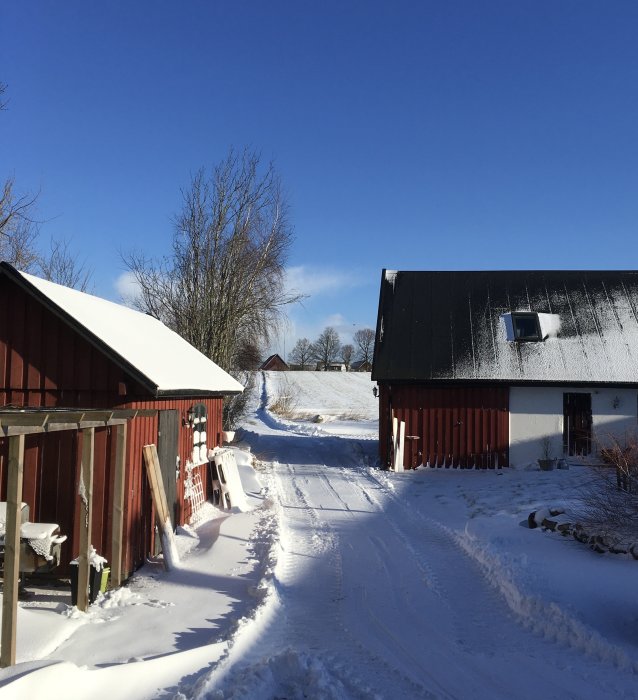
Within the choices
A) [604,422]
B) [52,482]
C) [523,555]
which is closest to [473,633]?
[523,555]

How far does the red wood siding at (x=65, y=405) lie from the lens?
8.14m

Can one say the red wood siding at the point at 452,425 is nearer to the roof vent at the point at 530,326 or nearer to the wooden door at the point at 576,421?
the wooden door at the point at 576,421

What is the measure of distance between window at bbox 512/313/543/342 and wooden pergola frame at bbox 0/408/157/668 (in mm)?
13903

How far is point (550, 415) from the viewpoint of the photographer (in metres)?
17.8

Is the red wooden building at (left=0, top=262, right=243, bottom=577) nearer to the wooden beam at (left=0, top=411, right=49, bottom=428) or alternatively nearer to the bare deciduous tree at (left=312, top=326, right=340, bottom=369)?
the wooden beam at (left=0, top=411, right=49, bottom=428)

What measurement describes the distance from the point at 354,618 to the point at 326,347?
300ft

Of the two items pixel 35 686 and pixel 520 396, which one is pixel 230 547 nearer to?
pixel 35 686

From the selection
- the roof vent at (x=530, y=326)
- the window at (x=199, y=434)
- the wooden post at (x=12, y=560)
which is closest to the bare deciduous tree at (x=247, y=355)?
the roof vent at (x=530, y=326)

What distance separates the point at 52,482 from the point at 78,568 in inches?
64.7

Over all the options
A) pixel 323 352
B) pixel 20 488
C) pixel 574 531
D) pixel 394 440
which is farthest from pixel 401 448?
pixel 323 352

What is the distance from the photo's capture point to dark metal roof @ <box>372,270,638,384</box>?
18.0 meters

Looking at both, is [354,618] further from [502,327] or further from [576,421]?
[502,327]

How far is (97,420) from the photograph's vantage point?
22.0 feet

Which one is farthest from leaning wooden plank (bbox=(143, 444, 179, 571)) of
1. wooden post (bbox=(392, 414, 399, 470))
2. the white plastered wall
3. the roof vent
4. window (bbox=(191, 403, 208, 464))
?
the roof vent
